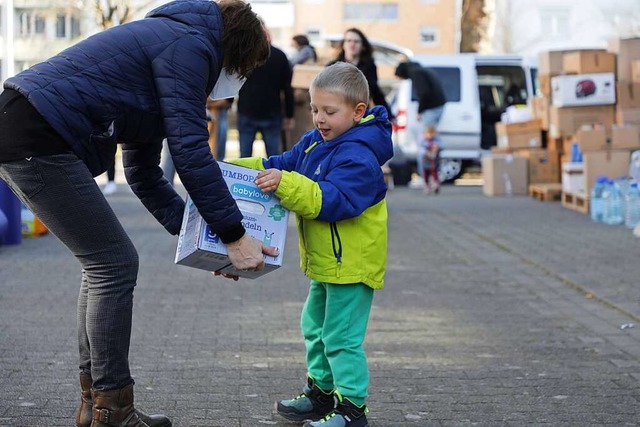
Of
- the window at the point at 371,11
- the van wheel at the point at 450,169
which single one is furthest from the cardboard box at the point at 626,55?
the window at the point at 371,11

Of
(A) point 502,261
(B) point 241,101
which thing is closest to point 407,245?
(A) point 502,261

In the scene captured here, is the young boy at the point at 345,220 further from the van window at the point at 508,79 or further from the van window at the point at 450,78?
the van window at the point at 508,79

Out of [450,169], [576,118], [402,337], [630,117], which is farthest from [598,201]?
[450,169]

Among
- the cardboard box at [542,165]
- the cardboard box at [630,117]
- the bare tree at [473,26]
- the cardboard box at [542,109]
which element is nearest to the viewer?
the cardboard box at [630,117]

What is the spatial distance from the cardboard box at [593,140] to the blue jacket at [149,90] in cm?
1030

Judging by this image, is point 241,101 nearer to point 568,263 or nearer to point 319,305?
point 568,263

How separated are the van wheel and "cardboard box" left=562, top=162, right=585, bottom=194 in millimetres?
6678

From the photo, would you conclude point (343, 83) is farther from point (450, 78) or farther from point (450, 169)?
point (450, 169)

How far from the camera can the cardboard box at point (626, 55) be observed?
14.7m

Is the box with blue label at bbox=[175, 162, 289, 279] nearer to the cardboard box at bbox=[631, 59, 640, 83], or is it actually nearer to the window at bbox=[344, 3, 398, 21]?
the cardboard box at bbox=[631, 59, 640, 83]

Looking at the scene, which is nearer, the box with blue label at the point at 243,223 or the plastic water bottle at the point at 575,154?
the box with blue label at the point at 243,223

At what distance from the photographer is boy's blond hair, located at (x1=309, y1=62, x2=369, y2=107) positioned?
14.5ft

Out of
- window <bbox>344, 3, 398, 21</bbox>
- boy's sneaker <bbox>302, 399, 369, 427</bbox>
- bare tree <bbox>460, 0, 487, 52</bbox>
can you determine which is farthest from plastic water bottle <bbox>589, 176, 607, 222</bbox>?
window <bbox>344, 3, 398, 21</bbox>

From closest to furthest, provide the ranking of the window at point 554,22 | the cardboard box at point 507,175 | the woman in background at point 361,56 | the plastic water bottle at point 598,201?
1. the woman in background at point 361,56
2. the plastic water bottle at point 598,201
3. the cardboard box at point 507,175
4. the window at point 554,22
